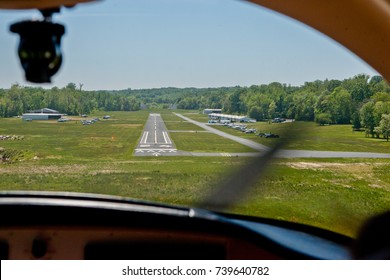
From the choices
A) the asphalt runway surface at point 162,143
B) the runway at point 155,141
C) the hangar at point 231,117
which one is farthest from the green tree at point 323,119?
the runway at point 155,141

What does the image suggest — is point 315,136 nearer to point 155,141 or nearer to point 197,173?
point 197,173

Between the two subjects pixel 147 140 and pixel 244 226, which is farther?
pixel 147 140

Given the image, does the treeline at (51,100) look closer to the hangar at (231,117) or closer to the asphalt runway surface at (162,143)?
the hangar at (231,117)

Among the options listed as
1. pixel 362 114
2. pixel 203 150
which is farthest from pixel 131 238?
pixel 203 150

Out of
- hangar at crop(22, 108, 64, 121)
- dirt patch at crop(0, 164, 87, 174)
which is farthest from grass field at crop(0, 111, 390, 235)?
hangar at crop(22, 108, 64, 121)

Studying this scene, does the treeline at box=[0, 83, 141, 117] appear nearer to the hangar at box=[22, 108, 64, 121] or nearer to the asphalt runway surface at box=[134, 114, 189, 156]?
the hangar at box=[22, 108, 64, 121]

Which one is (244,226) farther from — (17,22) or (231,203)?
(17,22)

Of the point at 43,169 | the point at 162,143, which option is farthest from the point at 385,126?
the point at 162,143
